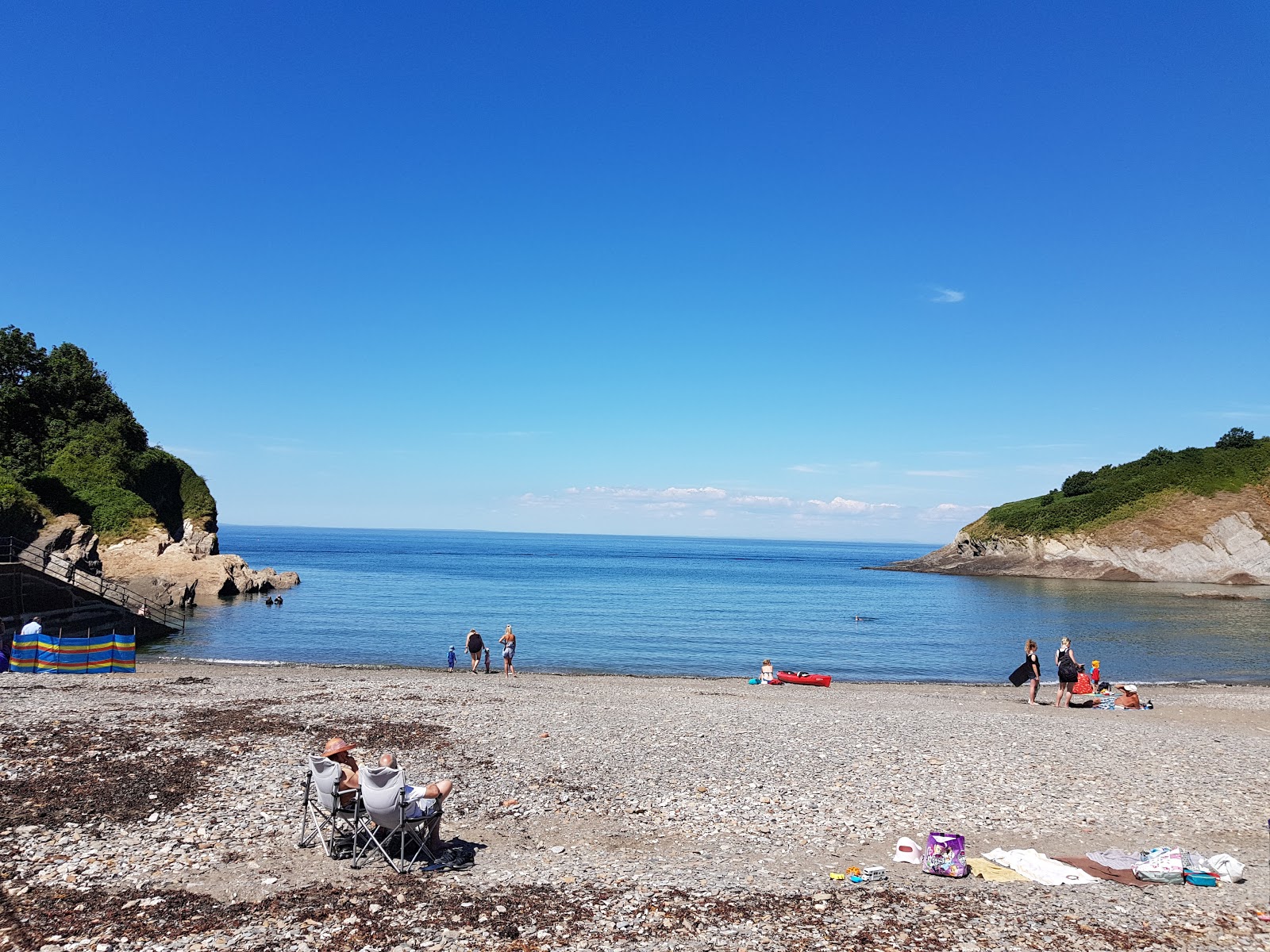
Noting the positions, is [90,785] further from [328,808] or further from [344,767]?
[344,767]

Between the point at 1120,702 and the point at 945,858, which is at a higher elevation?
the point at 945,858

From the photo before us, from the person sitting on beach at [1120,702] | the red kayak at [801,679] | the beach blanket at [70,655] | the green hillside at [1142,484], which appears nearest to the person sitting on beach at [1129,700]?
the person sitting on beach at [1120,702]

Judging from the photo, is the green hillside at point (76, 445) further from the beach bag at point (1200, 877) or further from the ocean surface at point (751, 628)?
the beach bag at point (1200, 877)

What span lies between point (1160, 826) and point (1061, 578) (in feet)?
348

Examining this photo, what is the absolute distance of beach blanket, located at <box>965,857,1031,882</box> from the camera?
9250mm

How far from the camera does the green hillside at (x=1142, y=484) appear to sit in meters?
104

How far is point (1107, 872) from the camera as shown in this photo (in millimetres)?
9430

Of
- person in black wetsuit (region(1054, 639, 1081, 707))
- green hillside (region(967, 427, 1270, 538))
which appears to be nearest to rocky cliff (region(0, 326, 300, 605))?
person in black wetsuit (region(1054, 639, 1081, 707))

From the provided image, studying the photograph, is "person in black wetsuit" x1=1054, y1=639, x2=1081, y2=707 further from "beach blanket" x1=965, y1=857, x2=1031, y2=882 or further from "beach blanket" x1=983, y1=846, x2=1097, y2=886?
"beach blanket" x1=965, y1=857, x2=1031, y2=882

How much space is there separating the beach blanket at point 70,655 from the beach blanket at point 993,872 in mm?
25355

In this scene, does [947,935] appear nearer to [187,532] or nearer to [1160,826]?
[1160,826]

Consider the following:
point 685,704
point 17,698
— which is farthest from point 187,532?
point 685,704

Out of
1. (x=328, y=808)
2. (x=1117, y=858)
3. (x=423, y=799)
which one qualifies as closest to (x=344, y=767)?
(x=328, y=808)

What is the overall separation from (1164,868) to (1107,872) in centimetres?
59
